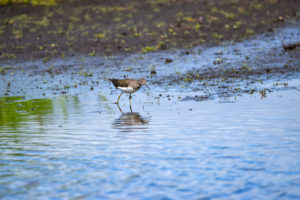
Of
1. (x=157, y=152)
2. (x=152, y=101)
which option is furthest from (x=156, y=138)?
(x=152, y=101)

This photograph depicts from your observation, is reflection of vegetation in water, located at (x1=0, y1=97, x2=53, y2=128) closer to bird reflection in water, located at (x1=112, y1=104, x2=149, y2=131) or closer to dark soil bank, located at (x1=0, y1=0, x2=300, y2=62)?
bird reflection in water, located at (x1=112, y1=104, x2=149, y2=131)

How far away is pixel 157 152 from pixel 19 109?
910 centimetres

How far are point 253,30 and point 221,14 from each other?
4040 millimetres

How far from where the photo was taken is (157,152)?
9.96 m

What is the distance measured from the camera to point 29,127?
13758 mm

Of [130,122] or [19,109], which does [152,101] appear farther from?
[19,109]

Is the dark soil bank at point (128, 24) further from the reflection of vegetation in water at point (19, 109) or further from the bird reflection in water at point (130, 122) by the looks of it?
the bird reflection in water at point (130, 122)

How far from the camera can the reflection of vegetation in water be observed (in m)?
15.4

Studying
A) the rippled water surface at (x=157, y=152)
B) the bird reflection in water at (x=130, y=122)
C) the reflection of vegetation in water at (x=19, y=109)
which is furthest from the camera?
the reflection of vegetation in water at (x=19, y=109)

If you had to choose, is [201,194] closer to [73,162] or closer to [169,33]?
[73,162]

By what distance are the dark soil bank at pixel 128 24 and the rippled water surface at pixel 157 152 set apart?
47.0 feet

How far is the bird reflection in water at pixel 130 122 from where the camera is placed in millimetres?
12969

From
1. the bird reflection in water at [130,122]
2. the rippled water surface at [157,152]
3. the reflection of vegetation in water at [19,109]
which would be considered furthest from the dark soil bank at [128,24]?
the rippled water surface at [157,152]

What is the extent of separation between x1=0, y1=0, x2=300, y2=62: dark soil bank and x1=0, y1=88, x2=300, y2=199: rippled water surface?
564 inches
